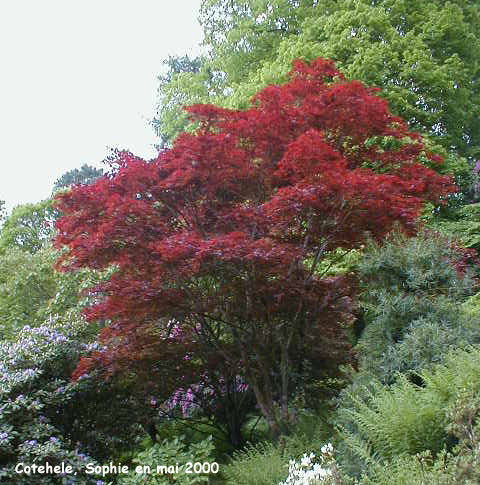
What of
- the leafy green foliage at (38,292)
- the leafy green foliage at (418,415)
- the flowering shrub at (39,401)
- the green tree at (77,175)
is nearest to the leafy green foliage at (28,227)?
the leafy green foliage at (38,292)

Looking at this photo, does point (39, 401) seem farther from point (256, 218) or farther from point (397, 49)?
point (397, 49)

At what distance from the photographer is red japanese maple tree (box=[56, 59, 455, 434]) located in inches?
175

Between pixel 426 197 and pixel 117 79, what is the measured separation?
762 inches

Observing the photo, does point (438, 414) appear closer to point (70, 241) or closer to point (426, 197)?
point (426, 197)

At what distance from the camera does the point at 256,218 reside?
4.67 m

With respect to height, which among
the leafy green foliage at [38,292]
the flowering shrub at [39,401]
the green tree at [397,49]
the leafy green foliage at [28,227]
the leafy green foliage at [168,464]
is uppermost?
the leafy green foliage at [28,227]

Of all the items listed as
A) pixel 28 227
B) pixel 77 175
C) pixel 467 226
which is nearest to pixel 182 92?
pixel 28 227

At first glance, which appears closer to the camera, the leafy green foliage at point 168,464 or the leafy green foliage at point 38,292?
the leafy green foliage at point 168,464

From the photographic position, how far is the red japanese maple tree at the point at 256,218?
14.6 feet

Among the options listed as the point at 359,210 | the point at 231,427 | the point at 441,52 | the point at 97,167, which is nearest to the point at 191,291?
the point at 359,210

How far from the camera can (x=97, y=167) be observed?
34.5 metres

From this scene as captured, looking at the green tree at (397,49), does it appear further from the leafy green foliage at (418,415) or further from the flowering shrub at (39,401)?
the leafy green foliage at (418,415)

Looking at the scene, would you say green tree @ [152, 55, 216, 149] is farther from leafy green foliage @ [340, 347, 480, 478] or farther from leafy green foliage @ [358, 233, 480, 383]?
leafy green foliage @ [340, 347, 480, 478]

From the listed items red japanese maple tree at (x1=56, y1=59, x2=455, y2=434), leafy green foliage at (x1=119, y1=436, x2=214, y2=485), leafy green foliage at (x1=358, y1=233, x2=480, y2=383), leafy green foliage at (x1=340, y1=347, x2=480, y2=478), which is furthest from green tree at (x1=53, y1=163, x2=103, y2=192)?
leafy green foliage at (x1=340, y1=347, x2=480, y2=478)
